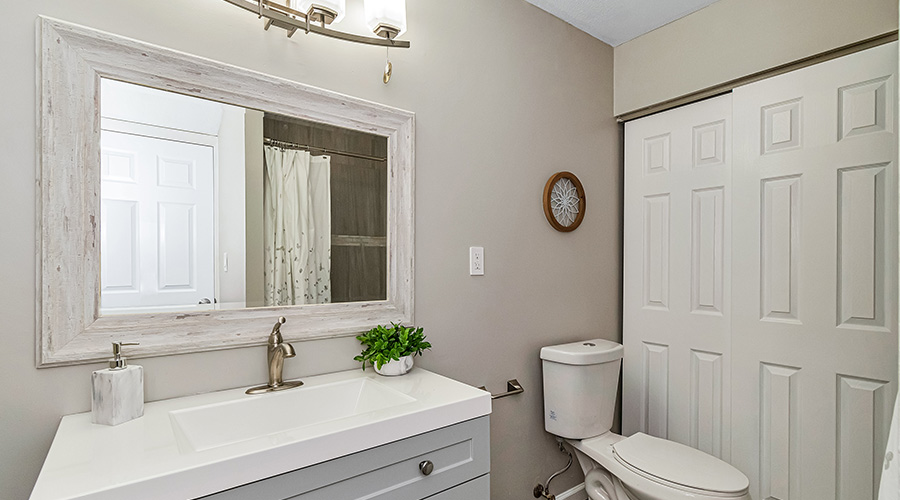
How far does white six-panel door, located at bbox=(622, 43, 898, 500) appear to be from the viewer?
1582 millimetres

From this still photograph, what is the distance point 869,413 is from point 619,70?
5.81 feet

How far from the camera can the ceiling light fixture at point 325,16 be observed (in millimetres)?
1240

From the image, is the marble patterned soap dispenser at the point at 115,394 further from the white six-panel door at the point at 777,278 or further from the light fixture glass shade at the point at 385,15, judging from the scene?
the white six-panel door at the point at 777,278

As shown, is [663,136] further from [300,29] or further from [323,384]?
[323,384]

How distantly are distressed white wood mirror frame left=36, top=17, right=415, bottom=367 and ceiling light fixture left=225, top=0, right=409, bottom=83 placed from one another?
0.53ft

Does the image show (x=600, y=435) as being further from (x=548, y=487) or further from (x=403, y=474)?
(x=403, y=474)

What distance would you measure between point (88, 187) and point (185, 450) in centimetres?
65

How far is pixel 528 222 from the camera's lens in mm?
Answer: 2002

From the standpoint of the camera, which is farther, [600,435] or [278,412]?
[600,435]

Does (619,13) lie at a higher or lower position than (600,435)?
higher

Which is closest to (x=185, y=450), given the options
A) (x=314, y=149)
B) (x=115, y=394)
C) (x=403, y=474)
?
(x=115, y=394)

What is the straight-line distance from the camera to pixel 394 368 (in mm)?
1408

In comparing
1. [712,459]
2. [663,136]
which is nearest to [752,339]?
[712,459]

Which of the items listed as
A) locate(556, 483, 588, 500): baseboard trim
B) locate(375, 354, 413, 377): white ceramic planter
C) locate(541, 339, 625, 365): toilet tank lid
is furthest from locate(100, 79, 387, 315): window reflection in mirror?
locate(556, 483, 588, 500): baseboard trim
